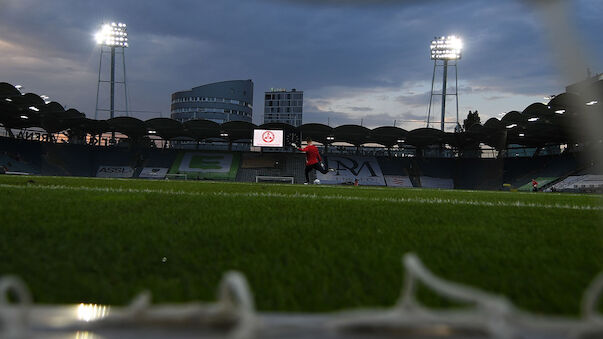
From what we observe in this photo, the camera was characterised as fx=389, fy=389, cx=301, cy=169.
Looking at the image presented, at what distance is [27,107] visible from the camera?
36.8m

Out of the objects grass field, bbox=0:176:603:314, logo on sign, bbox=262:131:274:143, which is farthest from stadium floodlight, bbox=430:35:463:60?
grass field, bbox=0:176:603:314

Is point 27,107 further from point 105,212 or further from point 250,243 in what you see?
point 250,243

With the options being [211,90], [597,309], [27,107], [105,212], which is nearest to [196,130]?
[27,107]

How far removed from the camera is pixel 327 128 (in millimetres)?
46031

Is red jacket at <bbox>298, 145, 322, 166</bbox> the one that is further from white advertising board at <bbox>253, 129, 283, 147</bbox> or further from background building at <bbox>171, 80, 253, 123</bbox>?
background building at <bbox>171, 80, 253, 123</bbox>

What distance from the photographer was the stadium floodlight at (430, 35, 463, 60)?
4862cm

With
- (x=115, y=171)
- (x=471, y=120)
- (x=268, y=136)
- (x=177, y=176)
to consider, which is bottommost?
(x=177, y=176)

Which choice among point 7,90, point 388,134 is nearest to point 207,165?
point 7,90

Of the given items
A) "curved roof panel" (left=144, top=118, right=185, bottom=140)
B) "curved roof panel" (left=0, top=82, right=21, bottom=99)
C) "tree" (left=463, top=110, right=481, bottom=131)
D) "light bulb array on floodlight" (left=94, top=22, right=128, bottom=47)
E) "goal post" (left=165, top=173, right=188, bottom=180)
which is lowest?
"goal post" (left=165, top=173, right=188, bottom=180)

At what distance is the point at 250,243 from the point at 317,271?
0.91 metres

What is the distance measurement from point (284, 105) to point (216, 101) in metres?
19.3

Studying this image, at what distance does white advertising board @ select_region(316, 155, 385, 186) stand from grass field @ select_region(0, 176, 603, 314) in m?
41.3

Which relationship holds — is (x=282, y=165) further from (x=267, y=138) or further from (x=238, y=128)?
(x=238, y=128)

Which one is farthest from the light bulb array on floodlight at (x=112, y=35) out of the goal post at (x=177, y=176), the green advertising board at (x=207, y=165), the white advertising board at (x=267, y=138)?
the white advertising board at (x=267, y=138)
